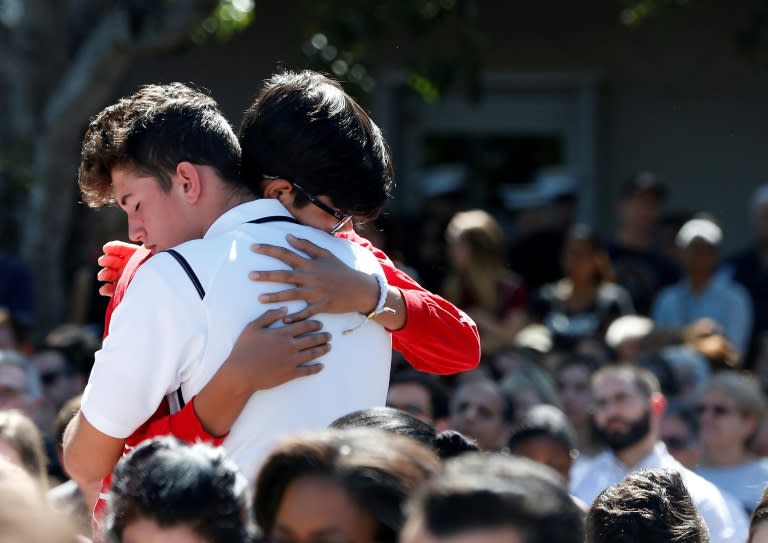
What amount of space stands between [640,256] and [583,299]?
909 millimetres

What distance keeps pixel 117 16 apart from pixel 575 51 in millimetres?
5086

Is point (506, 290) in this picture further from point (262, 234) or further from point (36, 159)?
point (262, 234)

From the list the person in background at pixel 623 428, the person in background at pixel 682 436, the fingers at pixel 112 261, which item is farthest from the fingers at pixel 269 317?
the person in background at pixel 682 436

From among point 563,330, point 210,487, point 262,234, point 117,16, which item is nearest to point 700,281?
point 563,330

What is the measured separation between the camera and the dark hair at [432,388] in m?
5.98

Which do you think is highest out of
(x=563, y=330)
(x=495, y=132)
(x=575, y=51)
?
(x=575, y=51)

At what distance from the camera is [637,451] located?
609 centimetres

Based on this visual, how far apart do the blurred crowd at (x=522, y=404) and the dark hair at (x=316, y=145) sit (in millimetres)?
509

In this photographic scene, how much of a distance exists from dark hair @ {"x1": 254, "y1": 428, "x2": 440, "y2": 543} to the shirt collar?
71 centimetres

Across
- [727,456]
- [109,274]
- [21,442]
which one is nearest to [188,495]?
[109,274]

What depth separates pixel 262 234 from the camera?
2.70m

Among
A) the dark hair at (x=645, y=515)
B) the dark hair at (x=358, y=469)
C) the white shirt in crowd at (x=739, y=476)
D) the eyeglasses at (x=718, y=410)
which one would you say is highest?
the dark hair at (x=358, y=469)

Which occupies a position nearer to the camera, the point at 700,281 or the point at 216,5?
the point at 216,5

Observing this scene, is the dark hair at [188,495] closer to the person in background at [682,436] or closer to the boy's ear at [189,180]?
the boy's ear at [189,180]
